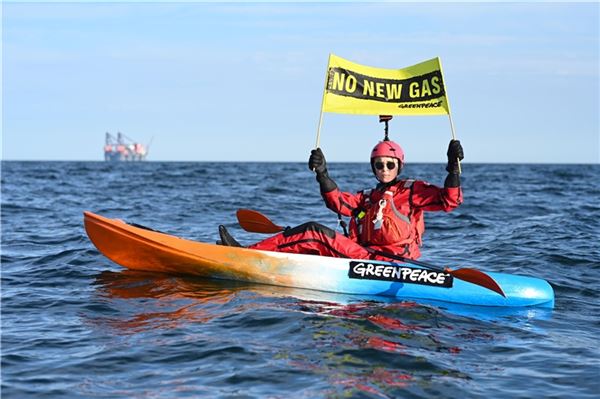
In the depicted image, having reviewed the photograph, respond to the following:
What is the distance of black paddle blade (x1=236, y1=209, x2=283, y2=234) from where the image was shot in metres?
10.7

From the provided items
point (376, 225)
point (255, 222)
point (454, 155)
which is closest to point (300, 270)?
point (376, 225)

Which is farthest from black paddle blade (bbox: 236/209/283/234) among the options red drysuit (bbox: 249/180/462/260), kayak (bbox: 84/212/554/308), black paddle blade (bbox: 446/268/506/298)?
black paddle blade (bbox: 446/268/506/298)

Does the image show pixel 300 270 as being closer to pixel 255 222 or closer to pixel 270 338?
pixel 255 222

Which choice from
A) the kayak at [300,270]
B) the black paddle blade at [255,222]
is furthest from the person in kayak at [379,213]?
the black paddle blade at [255,222]

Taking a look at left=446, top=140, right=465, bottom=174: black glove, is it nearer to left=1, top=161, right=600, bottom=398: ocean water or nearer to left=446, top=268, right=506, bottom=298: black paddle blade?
left=446, top=268, right=506, bottom=298: black paddle blade

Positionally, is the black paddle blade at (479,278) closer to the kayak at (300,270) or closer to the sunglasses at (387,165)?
the kayak at (300,270)

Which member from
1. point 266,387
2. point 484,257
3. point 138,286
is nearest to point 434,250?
point 484,257

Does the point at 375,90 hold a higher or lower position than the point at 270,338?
higher

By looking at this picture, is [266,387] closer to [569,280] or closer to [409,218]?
[409,218]

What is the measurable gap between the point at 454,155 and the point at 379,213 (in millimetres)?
1108

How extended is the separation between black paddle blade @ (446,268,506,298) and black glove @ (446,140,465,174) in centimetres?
117

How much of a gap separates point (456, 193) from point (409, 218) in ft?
2.24

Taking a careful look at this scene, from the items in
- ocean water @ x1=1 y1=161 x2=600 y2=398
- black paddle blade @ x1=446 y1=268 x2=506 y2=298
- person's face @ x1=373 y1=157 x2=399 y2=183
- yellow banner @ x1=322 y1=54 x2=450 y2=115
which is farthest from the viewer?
yellow banner @ x1=322 y1=54 x2=450 y2=115

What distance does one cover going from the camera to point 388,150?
892 cm
